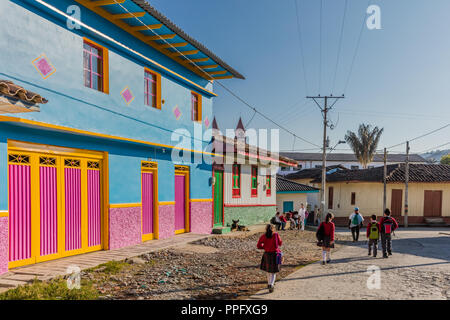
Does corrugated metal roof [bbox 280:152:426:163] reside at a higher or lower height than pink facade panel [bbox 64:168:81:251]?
higher

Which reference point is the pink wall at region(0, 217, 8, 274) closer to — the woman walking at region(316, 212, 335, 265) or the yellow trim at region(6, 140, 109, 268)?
the yellow trim at region(6, 140, 109, 268)

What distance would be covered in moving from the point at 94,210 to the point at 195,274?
338 cm

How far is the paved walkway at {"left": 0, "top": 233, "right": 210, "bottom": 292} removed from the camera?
685cm

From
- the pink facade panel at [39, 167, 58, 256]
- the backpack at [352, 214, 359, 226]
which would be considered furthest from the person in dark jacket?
the pink facade panel at [39, 167, 58, 256]

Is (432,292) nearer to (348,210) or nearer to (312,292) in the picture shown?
(312,292)

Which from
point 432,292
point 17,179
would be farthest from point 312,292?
point 17,179

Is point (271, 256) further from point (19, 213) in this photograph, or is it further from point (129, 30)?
point (129, 30)

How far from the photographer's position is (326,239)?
10.6 meters

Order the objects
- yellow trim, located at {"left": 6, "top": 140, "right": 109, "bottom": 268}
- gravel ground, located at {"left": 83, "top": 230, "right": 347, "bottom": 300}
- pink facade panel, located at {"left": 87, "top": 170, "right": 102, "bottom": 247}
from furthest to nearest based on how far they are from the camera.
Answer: pink facade panel, located at {"left": 87, "top": 170, "right": 102, "bottom": 247} → yellow trim, located at {"left": 6, "top": 140, "right": 109, "bottom": 268} → gravel ground, located at {"left": 83, "top": 230, "right": 347, "bottom": 300}

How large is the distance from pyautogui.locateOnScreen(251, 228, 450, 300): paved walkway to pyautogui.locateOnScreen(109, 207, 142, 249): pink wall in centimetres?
479

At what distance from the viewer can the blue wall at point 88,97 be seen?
765cm

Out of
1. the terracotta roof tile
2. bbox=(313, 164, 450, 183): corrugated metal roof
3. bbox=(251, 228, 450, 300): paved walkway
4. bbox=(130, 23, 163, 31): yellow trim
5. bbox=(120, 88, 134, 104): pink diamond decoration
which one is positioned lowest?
bbox=(251, 228, 450, 300): paved walkway

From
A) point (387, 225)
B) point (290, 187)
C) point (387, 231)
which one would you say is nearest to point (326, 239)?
point (387, 231)

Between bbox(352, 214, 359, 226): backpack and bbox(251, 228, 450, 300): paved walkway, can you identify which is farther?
bbox(352, 214, 359, 226): backpack
